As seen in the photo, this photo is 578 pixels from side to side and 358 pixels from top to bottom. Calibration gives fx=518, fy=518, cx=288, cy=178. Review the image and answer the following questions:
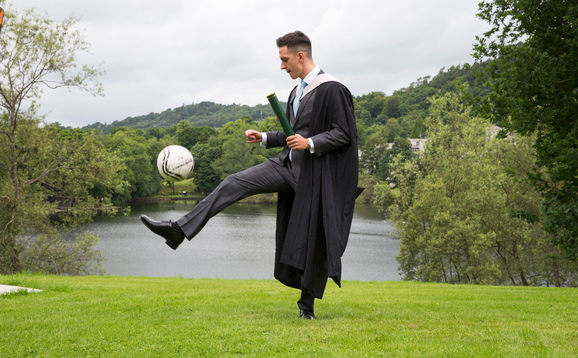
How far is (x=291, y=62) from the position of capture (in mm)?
5148

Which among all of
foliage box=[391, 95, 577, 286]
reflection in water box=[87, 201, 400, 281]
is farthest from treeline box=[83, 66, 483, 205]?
foliage box=[391, 95, 577, 286]

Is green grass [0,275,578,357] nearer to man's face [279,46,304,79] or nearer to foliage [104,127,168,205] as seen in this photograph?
man's face [279,46,304,79]

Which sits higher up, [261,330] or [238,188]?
[238,188]

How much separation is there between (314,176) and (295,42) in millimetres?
1331

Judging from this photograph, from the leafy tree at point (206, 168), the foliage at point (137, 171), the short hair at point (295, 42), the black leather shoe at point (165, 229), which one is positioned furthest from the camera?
the leafy tree at point (206, 168)

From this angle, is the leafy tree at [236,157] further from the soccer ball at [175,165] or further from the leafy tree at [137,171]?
the soccer ball at [175,165]

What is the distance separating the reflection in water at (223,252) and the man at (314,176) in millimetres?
18093

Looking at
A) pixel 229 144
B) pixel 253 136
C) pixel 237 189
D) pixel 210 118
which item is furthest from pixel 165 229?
pixel 210 118

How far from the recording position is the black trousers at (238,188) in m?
4.77

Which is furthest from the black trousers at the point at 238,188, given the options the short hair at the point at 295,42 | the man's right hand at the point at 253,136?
the short hair at the point at 295,42

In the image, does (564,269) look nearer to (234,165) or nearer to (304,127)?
(304,127)

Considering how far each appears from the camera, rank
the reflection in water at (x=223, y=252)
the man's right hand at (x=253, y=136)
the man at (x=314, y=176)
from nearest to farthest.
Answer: the man at (x=314, y=176) → the man's right hand at (x=253, y=136) → the reflection in water at (x=223, y=252)

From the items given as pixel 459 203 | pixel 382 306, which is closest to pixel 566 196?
pixel 382 306

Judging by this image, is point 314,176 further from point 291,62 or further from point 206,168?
point 206,168
